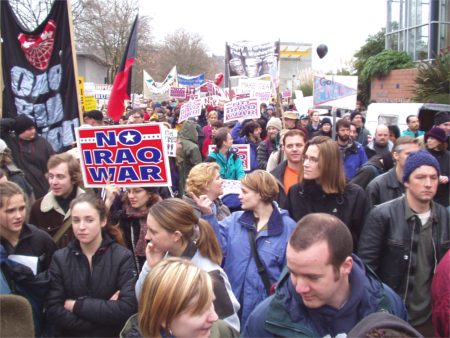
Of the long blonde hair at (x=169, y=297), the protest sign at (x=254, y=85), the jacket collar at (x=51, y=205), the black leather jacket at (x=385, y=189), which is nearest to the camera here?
the long blonde hair at (x=169, y=297)

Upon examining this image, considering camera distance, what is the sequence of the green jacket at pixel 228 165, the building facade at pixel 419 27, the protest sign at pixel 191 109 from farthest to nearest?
the building facade at pixel 419 27 → the protest sign at pixel 191 109 → the green jacket at pixel 228 165

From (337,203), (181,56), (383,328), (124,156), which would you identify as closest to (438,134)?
(337,203)

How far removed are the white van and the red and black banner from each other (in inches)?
329

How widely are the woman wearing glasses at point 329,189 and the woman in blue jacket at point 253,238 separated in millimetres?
352

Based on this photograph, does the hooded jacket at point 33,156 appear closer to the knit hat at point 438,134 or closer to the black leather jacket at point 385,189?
the black leather jacket at point 385,189

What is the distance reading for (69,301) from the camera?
10.3 feet

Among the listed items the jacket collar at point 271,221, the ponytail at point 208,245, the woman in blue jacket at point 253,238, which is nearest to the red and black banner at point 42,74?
the woman in blue jacket at point 253,238

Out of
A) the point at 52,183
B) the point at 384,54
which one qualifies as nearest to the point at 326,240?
the point at 52,183

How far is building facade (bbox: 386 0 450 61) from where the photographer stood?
23.9 m

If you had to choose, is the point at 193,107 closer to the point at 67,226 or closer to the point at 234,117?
the point at 234,117

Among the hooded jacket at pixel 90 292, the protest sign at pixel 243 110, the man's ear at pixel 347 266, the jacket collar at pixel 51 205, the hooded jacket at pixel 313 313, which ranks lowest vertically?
the hooded jacket at pixel 90 292

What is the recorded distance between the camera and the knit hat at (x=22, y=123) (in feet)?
19.0

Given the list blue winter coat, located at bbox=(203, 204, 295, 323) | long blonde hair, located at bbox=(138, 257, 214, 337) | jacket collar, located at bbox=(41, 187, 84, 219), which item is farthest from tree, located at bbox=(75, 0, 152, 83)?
long blonde hair, located at bbox=(138, 257, 214, 337)

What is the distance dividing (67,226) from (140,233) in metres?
0.56
